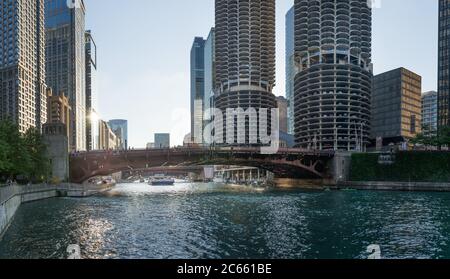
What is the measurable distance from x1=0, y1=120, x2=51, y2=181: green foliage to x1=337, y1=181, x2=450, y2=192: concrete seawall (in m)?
84.9

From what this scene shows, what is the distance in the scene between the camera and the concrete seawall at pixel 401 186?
94925 millimetres

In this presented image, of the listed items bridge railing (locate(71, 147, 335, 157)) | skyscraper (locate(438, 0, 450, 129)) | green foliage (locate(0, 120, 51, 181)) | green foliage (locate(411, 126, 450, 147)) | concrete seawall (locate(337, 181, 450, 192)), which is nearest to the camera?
green foliage (locate(0, 120, 51, 181))

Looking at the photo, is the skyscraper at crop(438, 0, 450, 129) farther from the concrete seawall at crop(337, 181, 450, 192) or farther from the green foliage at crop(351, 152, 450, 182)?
the concrete seawall at crop(337, 181, 450, 192)

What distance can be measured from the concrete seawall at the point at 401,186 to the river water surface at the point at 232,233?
141 feet

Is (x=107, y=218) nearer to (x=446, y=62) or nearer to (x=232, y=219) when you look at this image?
(x=232, y=219)

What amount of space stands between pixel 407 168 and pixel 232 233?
8893 centimetres

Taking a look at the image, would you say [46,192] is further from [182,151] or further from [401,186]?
[401,186]

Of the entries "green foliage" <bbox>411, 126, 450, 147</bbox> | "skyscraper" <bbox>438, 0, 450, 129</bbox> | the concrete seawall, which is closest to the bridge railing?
the concrete seawall

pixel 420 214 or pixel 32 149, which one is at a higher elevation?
pixel 32 149

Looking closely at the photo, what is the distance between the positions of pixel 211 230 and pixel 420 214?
31424 millimetres

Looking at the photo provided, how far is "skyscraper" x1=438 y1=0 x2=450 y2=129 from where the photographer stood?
17350 cm

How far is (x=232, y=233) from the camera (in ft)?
125
